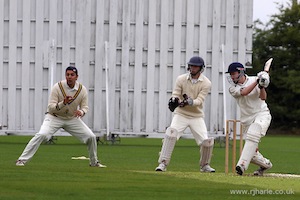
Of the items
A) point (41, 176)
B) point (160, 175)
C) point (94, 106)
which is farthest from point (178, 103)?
point (94, 106)

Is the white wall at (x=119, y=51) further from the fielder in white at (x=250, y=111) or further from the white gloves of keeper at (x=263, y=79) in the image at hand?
→ the white gloves of keeper at (x=263, y=79)

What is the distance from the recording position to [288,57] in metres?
90.4

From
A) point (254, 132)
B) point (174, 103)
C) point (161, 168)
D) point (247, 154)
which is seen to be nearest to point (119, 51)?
point (161, 168)

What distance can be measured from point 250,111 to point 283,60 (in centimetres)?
7054

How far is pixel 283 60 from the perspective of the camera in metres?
90.8

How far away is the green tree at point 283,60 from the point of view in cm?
8631

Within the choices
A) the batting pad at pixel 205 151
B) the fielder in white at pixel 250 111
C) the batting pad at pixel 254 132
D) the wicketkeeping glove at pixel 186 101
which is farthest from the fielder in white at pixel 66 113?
the batting pad at pixel 254 132

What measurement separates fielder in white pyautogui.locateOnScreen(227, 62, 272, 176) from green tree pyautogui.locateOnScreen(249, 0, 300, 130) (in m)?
64.4

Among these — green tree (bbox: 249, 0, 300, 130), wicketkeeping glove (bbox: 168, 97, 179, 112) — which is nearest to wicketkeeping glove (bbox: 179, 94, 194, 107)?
wicketkeeping glove (bbox: 168, 97, 179, 112)

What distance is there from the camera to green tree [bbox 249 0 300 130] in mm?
86312

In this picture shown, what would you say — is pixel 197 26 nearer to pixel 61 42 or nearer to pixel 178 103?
pixel 61 42

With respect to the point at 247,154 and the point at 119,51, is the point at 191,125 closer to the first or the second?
the point at 247,154

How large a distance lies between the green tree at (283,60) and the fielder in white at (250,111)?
64432mm

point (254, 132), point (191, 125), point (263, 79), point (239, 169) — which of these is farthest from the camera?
point (191, 125)
